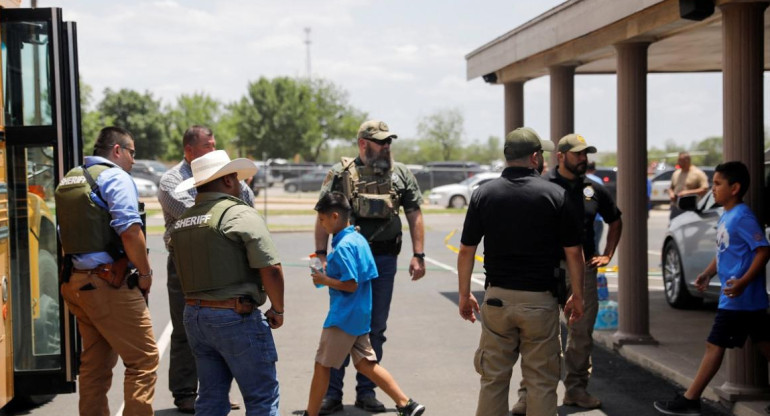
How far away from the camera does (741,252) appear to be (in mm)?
6211

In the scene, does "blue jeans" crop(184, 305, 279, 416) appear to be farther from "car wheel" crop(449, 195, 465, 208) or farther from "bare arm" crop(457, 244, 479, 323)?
"car wheel" crop(449, 195, 465, 208)

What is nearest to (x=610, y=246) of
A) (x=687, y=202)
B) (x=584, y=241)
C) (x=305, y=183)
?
(x=584, y=241)

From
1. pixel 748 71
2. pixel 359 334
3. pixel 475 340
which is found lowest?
pixel 475 340

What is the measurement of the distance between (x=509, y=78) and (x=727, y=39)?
5.26 meters

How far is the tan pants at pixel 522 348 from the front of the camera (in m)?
5.27

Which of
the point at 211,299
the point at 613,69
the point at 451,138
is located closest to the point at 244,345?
the point at 211,299

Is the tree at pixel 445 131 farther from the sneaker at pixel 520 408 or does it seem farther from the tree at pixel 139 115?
the sneaker at pixel 520 408

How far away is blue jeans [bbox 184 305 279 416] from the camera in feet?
15.6

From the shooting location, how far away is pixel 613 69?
12133mm

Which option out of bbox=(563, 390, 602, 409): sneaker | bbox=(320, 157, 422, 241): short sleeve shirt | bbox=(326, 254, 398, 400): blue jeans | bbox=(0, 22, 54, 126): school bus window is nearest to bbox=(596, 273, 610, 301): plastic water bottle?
bbox=(563, 390, 602, 409): sneaker

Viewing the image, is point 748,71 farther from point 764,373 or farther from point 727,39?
point 764,373

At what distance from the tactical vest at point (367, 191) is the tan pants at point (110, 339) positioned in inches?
68.0

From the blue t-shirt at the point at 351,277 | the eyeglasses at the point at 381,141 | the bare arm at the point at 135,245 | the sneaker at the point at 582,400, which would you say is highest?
the eyeglasses at the point at 381,141

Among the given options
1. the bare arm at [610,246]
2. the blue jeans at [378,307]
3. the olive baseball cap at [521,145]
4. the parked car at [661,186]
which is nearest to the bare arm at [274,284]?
the olive baseball cap at [521,145]
